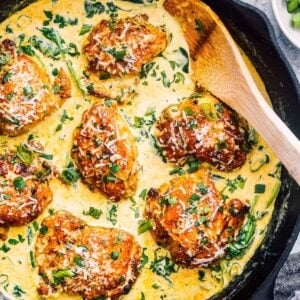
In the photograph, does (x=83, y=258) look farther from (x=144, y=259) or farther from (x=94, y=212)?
(x=144, y=259)

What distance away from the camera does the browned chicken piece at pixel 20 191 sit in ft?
16.1

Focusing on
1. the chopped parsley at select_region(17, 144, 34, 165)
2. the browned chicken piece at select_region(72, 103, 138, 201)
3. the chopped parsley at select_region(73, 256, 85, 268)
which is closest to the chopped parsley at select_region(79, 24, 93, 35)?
the browned chicken piece at select_region(72, 103, 138, 201)

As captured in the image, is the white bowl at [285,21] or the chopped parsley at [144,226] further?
the white bowl at [285,21]

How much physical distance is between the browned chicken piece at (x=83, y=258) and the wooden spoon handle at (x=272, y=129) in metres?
1.12

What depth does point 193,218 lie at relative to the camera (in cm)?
492

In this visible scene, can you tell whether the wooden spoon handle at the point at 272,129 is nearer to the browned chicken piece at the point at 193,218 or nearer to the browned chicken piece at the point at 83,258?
the browned chicken piece at the point at 193,218

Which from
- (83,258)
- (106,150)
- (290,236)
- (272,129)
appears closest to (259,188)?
(290,236)

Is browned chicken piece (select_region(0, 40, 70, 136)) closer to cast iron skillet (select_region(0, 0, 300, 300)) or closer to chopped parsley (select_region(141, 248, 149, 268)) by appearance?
cast iron skillet (select_region(0, 0, 300, 300))

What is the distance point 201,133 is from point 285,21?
1057 millimetres

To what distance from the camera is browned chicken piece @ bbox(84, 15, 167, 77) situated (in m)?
4.96

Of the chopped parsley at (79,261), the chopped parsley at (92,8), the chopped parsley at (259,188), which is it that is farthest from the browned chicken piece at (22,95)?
the chopped parsley at (259,188)

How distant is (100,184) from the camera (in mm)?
4969

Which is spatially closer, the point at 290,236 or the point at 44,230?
the point at 290,236

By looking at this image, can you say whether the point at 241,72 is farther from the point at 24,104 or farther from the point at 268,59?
the point at 24,104
